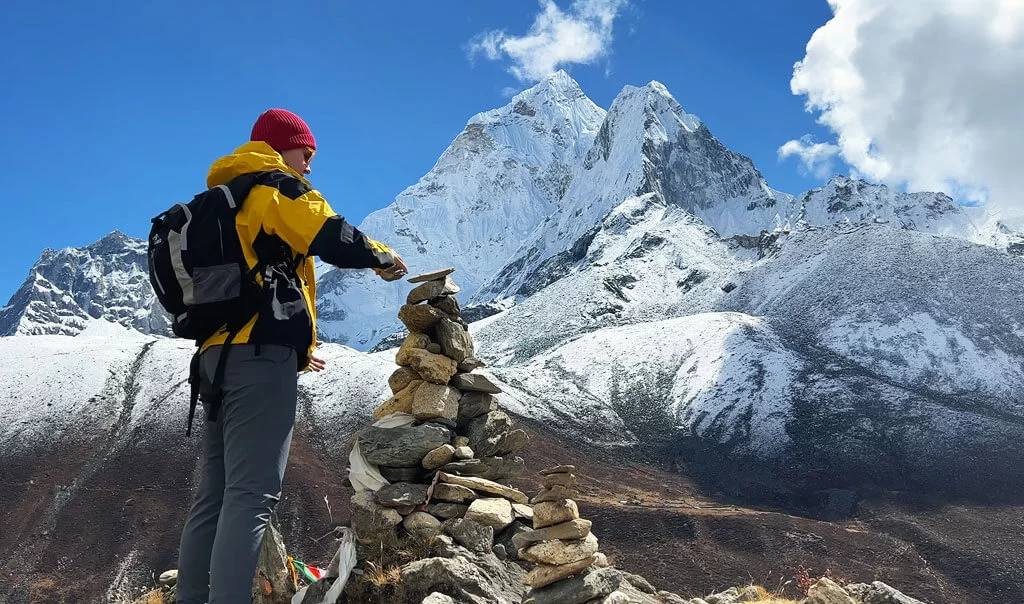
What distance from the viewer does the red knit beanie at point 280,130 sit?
3.96 meters

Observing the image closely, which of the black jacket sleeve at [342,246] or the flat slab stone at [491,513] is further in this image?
the flat slab stone at [491,513]

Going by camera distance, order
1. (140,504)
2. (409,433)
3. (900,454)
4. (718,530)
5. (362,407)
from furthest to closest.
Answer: (362,407) < (900,454) < (140,504) < (718,530) < (409,433)

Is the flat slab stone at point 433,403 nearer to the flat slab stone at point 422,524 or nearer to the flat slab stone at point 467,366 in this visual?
the flat slab stone at point 467,366

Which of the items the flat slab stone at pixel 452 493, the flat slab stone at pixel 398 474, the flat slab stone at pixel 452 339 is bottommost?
the flat slab stone at pixel 452 493

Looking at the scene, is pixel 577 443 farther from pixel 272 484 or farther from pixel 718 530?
pixel 272 484

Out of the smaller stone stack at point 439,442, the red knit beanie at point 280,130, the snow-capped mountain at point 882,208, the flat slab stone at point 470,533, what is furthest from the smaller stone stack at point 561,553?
the snow-capped mountain at point 882,208

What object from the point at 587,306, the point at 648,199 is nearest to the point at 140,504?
the point at 587,306

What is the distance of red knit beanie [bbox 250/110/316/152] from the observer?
156 inches

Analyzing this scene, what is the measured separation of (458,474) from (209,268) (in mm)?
4736

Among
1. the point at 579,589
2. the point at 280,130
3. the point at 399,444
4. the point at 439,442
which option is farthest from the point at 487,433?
the point at 280,130

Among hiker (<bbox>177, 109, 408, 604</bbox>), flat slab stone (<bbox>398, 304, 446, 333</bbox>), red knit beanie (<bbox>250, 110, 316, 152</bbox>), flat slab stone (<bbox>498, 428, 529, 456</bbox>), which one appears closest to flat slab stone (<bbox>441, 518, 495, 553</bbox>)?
flat slab stone (<bbox>498, 428, 529, 456</bbox>)

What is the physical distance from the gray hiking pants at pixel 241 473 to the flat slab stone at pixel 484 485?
12.8 feet

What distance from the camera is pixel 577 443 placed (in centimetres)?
4109

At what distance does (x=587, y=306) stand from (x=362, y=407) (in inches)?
1499
